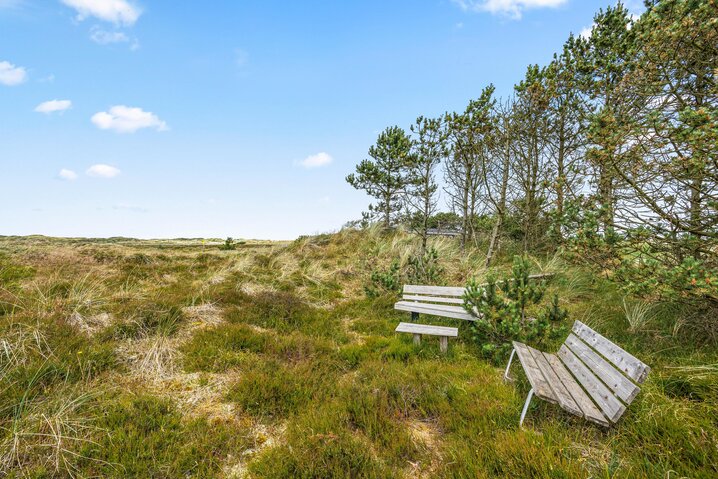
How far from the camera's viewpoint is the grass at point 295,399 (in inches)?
96.4

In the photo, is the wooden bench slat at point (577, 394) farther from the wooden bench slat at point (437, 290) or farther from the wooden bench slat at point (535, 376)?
the wooden bench slat at point (437, 290)

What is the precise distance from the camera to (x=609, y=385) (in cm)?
270

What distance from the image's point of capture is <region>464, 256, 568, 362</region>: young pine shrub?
431 cm

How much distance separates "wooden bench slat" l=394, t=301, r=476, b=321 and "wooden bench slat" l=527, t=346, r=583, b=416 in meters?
1.45

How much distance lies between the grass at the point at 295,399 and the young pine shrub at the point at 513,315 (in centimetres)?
50

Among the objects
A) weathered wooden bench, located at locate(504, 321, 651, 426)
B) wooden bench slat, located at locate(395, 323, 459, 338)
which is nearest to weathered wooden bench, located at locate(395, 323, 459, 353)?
wooden bench slat, located at locate(395, 323, 459, 338)

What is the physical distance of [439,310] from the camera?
5598mm

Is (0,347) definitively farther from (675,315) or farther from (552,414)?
(675,315)

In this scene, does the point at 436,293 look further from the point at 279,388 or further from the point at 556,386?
the point at 279,388

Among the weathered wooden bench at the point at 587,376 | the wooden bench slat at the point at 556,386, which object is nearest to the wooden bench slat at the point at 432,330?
the weathered wooden bench at the point at 587,376

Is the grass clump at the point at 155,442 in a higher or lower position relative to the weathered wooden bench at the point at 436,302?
lower

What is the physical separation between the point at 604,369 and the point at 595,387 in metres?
0.19

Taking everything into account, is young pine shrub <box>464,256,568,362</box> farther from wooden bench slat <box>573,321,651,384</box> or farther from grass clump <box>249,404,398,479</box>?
grass clump <box>249,404,398,479</box>

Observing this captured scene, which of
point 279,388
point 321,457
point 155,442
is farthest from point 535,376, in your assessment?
point 155,442
